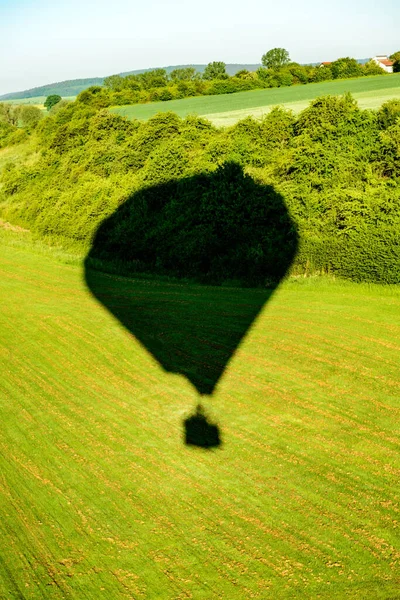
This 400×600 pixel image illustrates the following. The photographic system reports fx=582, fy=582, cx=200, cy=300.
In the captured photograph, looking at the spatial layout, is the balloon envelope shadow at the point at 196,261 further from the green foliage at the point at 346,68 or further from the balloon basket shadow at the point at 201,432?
the green foliage at the point at 346,68

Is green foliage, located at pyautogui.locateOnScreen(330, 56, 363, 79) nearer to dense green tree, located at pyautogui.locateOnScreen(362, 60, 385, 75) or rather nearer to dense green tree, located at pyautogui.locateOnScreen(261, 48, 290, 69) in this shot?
dense green tree, located at pyautogui.locateOnScreen(362, 60, 385, 75)

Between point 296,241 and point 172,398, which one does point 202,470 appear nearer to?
point 172,398

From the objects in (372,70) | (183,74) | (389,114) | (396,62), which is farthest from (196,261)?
(183,74)

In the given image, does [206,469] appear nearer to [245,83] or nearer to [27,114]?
[245,83]

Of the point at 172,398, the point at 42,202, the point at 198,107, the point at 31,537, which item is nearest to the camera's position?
the point at 31,537

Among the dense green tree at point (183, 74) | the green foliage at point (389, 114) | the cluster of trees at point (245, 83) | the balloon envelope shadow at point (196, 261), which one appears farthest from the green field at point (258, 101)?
the dense green tree at point (183, 74)

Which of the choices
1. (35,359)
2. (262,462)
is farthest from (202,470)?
(35,359)
